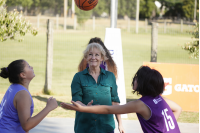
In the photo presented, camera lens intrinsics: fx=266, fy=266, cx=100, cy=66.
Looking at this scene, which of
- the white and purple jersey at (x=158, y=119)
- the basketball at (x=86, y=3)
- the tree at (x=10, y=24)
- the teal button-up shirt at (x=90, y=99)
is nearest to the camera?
the white and purple jersey at (x=158, y=119)

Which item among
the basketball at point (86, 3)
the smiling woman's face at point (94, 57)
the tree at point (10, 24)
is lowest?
the smiling woman's face at point (94, 57)

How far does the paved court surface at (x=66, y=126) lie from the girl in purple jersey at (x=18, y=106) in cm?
290

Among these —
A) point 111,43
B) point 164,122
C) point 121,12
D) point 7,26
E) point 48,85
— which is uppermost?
point 121,12

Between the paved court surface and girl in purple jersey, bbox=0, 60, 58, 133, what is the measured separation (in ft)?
9.52

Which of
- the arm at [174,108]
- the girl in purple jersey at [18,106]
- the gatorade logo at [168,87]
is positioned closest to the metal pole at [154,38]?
the gatorade logo at [168,87]

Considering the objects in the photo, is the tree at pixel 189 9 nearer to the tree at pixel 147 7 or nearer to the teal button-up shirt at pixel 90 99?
the tree at pixel 147 7

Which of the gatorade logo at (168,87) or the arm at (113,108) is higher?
the arm at (113,108)

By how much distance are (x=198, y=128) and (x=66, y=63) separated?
13608 mm

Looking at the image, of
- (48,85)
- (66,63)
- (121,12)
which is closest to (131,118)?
(48,85)

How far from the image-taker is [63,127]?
218 inches

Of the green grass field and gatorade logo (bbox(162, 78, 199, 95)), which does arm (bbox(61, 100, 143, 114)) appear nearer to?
the green grass field

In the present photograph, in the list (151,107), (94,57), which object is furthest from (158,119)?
(94,57)

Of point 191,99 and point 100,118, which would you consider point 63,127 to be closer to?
point 100,118

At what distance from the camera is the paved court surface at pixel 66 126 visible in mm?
5389
